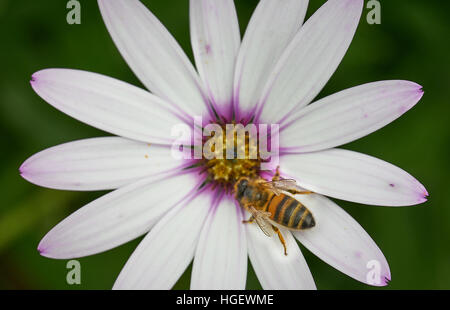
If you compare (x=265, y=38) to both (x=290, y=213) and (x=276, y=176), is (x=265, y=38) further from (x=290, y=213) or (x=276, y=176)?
(x=290, y=213)

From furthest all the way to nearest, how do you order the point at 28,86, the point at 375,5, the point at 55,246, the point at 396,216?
1. the point at 28,86
2. the point at 396,216
3. the point at 375,5
4. the point at 55,246

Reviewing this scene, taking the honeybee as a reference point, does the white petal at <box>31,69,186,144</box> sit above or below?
above

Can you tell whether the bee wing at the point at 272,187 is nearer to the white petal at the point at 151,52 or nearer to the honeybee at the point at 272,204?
the honeybee at the point at 272,204

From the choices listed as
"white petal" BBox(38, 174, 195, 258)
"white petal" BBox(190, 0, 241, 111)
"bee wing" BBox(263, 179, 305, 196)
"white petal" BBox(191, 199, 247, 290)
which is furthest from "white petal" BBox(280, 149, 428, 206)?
"white petal" BBox(38, 174, 195, 258)

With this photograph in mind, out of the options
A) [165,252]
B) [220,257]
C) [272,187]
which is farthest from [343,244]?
[165,252]

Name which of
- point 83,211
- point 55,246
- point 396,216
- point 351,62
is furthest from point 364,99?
point 55,246

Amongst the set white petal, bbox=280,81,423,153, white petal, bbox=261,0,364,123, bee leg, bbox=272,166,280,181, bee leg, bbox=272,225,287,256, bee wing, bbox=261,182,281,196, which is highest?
white petal, bbox=261,0,364,123

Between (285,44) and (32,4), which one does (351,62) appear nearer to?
(285,44)

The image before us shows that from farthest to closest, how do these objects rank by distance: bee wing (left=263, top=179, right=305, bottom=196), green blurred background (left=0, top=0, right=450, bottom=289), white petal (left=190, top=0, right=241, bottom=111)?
1. green blurred background (left=0, top=0, right=450, bottom=289)
2. bee wing (left=263, top=179, right=305, bottom=196)
3. white petal (left=190, top=0, right=241, bottom=111)

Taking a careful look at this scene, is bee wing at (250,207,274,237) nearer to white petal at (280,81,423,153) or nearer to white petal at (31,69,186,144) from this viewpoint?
white petal at (280,81,423,153)
